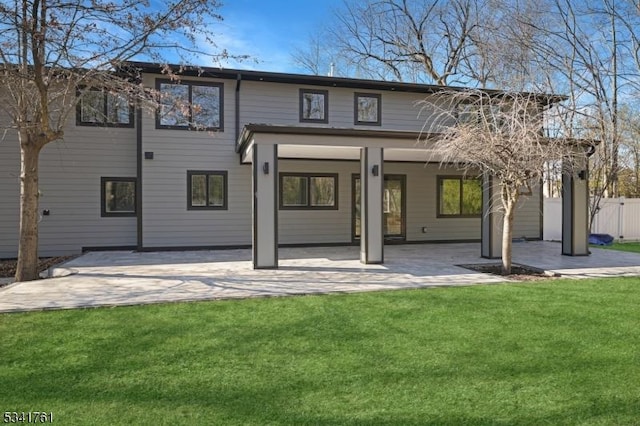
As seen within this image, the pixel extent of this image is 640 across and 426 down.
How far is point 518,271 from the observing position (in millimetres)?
8430

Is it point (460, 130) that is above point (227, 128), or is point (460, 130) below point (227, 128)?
below

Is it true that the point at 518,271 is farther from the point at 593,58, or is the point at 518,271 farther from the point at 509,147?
the point at 593,58

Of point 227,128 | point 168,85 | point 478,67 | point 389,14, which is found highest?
point 389,14

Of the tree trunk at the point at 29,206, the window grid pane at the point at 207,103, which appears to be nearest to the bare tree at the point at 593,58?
the window grid pane at the point at 207,103

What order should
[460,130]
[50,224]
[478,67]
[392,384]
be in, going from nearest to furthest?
[392,384] → [460,130] → [50,224] → [478,67]

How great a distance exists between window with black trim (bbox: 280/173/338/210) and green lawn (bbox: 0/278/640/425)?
6898 millimetres

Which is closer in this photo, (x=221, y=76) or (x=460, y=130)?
(x=460, y=130)

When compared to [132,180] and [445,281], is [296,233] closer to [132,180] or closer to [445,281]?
[132,180]

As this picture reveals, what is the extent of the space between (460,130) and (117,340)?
6230 mm

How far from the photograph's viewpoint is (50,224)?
1130 cm

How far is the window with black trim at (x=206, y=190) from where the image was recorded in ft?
38.8

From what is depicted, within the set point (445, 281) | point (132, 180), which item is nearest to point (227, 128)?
point (132, 180)

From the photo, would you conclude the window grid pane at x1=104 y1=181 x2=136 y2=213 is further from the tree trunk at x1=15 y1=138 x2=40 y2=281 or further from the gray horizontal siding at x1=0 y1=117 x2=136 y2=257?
the tree trunk at x1=15 y1=138 x2=40 y2=281

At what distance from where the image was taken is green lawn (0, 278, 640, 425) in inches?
114
